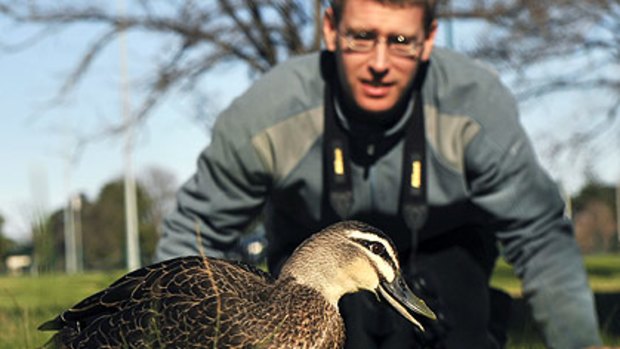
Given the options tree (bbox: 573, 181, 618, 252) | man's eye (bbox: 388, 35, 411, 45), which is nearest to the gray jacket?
man's eye (bbox: 388, 35, 411, 45)

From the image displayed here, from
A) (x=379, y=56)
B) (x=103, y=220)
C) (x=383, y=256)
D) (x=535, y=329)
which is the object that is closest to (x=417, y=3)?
(x=379, y=56)

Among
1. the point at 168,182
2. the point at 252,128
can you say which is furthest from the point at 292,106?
the point at 168,182

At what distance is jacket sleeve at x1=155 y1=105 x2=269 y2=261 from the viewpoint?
434 cm

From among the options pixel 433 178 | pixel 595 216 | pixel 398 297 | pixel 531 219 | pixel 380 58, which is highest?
pixel 380 58

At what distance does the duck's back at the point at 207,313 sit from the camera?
254 centimetres

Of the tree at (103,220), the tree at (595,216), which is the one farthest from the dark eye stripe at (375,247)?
the tree at (103,220)

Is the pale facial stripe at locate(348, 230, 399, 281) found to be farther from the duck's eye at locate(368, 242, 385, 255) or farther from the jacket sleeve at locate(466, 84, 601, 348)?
the jacket sleeve at locate(466, 84, 601, 348)

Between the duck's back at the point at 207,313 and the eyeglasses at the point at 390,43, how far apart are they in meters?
1.63

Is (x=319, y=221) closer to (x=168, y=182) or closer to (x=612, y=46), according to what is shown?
(x=612, y=46)

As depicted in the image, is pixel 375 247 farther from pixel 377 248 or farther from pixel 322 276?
pixel 322 276

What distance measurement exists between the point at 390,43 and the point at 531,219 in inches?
37.0

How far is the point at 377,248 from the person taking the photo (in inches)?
103

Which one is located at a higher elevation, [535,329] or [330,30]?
[330,30]

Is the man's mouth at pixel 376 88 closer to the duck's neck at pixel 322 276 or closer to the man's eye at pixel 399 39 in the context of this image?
the man's eye at pixel 399 39
